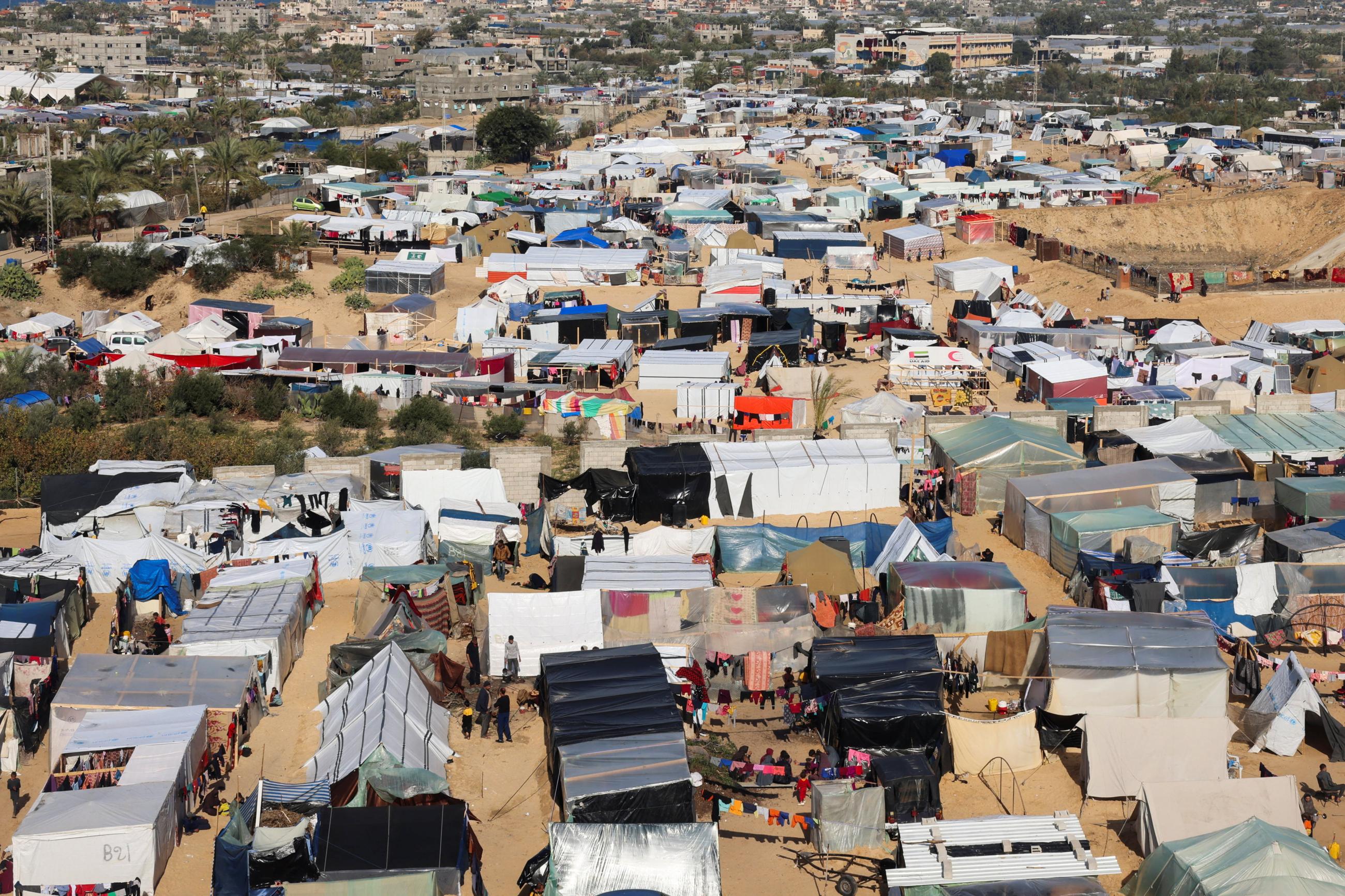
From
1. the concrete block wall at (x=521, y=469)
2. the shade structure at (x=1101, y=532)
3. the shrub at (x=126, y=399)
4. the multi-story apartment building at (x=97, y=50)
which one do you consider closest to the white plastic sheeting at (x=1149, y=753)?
the shade structure at (x=1101, y=532)

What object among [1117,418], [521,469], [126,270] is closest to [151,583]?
[521,469]

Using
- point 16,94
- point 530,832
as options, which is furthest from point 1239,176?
point 16,94

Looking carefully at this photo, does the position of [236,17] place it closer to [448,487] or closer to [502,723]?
[448,487]

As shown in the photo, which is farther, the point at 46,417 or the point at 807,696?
the point at 46,417

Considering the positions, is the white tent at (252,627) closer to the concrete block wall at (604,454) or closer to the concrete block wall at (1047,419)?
the concrete block wall at (604,454)

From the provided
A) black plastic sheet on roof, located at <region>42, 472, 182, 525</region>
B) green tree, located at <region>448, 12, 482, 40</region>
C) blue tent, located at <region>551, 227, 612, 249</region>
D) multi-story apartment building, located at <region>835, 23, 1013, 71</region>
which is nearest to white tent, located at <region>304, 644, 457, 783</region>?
black plastic sheet on roof, located at <region>42, 472, 182, 525</region>

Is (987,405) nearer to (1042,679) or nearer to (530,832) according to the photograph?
(1042,679)
